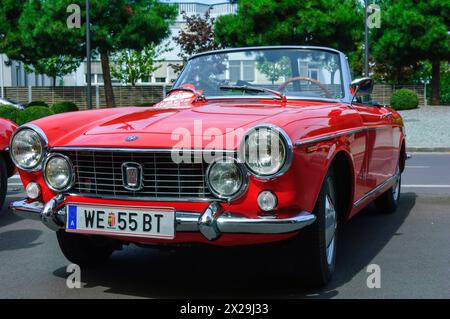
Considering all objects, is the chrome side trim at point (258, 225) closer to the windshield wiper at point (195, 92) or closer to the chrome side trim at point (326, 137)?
the chrome side trim at point (326, 137)

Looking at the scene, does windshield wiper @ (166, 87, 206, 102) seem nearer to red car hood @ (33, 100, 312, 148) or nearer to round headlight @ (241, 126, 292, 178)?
red car hood @ (33, 100, 312, 148)

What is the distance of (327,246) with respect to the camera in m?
3.88

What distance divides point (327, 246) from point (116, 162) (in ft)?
4.36

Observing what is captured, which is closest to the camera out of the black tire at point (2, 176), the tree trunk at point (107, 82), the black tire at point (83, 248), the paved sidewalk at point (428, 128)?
the black tire at point (83, 248)

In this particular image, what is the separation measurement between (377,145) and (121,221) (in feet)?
7.87

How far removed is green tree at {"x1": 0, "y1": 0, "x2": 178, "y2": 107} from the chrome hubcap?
23.1m

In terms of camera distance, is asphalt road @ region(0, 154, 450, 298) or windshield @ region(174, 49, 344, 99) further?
windshield @ region(174, 49, 344, 99)

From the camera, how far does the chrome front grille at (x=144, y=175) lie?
3447 mm

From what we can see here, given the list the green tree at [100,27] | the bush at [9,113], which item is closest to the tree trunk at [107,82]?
the green tree at [100,27]

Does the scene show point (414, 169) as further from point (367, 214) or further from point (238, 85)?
point (238, 85)

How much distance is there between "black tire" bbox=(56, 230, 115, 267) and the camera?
13.7 feet

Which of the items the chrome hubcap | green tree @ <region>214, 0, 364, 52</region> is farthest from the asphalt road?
green tree @ <region>214, 0, 364, 52</region>

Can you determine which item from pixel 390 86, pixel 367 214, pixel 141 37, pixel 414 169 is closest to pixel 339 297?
pixel 367 214

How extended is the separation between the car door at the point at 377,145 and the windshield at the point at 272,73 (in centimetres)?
32
